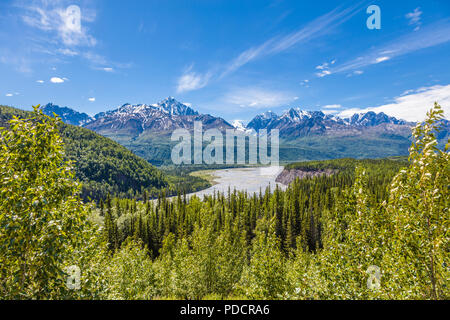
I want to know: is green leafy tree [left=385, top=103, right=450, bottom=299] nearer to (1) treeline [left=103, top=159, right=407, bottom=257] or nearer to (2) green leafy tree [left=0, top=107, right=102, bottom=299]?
(2) green leafy tree [left=0, top=107, right=102, bottom=299]

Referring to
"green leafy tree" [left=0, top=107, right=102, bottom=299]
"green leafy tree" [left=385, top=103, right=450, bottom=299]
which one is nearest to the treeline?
"green leafy tree" [left=385, top=103, right=450, bottom=299]

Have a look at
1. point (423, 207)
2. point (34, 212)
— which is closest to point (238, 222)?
point (423, 207)

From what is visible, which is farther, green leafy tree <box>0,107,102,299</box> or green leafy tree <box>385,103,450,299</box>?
green leafy tree <box>385,103,450,299</box>

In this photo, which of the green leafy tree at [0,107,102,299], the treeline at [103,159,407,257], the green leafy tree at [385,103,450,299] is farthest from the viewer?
the treeline at [103,159,407,257]

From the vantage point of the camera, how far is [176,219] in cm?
10106

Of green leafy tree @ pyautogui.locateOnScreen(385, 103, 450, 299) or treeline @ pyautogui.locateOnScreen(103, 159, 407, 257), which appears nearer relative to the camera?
green leafy tree @ pyautogui.locateOnScreen(385, 103, 450, 299)

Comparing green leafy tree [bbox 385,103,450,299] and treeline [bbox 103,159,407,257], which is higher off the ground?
green leafy tree [bbox 385,103,450,299]

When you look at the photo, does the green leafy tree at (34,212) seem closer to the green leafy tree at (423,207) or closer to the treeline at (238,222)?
the green leafy tree at (423,207)

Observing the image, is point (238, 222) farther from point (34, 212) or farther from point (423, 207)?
point (34, 212)

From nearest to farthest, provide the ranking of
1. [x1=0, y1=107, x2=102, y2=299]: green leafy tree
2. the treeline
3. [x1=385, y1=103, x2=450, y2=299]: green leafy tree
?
[x1=0, y1=107, x2=102, y2=299]: green leafy tree
[x1=385, y1=103, x2=450, y2=299]: green leafy tree
the treeline

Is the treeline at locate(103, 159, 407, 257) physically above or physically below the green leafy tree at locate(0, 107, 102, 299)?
below
